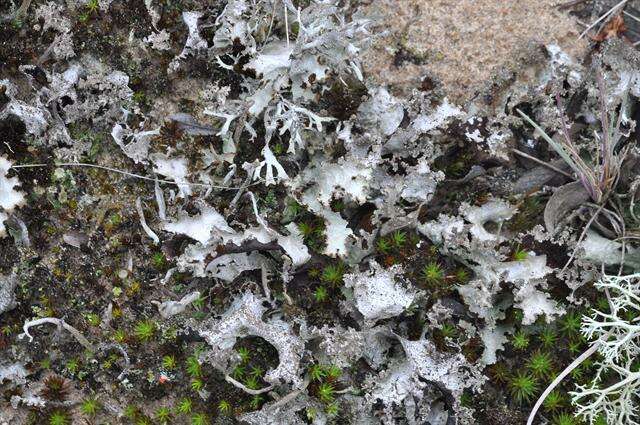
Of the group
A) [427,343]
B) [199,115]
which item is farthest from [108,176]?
[427,343]

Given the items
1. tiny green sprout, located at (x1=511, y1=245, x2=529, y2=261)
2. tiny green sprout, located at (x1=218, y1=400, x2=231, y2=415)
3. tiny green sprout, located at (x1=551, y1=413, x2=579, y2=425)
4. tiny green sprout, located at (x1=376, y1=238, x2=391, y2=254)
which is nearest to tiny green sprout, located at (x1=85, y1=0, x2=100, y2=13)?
tiny green sprout, located at (x1=376, y1=238, x2=391, y2=254)

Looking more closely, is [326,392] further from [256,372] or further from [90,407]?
[90,407]

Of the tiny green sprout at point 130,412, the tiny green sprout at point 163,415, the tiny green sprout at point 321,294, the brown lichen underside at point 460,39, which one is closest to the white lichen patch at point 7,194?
the tiny green sprout at point 130,412

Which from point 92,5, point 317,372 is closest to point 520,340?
point 317,372

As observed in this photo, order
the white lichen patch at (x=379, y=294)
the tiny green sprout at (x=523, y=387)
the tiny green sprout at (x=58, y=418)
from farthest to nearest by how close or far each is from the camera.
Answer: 1. the tiny green sprout at (x=58, y=418)
2. the tiny green sprout at (x=523, y=387)
3. the white lichen patch at (x=379, y=294)

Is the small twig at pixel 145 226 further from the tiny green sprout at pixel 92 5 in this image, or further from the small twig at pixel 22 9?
the small twig at pixel 22 9
